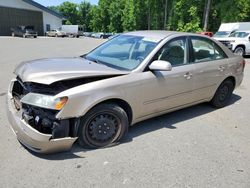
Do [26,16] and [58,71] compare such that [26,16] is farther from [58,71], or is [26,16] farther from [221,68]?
[58,71]

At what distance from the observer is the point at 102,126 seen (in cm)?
358

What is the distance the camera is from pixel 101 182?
293cm

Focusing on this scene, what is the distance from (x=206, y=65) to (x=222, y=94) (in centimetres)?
109

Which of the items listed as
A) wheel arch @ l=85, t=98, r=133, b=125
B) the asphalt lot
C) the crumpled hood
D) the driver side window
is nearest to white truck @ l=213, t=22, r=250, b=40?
the driver side window

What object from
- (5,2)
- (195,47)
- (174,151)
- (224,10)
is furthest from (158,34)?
(5,2)

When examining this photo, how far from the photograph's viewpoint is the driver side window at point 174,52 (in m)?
4.13

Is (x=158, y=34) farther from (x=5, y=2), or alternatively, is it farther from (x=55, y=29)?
(x=55, y=29)

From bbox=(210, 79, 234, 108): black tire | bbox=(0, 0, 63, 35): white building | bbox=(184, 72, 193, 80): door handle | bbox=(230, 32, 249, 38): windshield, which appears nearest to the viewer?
bbox=(184, 72, 193, 80): door handle

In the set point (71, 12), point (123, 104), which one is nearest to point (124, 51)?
point (123, 104)

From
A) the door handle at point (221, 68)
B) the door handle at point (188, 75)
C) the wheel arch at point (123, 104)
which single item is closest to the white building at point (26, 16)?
the door handle at point (221, 68)

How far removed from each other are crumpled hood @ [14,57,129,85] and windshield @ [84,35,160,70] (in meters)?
0.27

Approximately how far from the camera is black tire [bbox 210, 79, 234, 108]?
5379 millimetres

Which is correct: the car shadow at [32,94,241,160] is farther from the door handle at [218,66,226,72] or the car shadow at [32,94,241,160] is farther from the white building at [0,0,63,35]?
the white building at [0,0,63,35]

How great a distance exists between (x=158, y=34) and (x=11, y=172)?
3.04 meters
